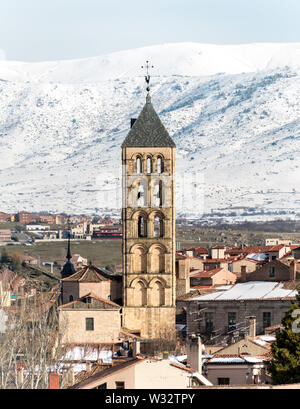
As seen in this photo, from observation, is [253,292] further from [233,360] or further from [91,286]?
[233,360]

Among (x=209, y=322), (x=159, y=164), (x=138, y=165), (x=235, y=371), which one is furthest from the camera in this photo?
(x=138, y=165)

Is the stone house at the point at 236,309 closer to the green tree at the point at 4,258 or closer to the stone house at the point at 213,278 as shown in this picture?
the stone house at the point at 213,278

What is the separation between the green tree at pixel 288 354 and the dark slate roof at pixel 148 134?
3491 centimetres

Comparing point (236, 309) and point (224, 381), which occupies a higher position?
point (236, 309)

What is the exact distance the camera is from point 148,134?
8106 cm

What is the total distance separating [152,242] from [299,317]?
116 feet

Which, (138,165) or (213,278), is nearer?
(138,165)

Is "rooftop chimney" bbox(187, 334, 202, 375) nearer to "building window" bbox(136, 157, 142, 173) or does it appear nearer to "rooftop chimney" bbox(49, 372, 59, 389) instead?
"rooftop chimney" bbox(49, 372, 59, 389)

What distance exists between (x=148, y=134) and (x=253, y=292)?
977 centimetres

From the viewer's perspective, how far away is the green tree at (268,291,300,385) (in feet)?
139

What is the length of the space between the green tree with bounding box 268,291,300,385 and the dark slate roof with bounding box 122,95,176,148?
34.9m

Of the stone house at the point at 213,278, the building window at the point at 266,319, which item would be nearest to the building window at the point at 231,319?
the building window at the point at 266,319

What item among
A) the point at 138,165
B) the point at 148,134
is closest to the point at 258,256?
the point at 148,134

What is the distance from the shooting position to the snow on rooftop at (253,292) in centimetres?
7606
